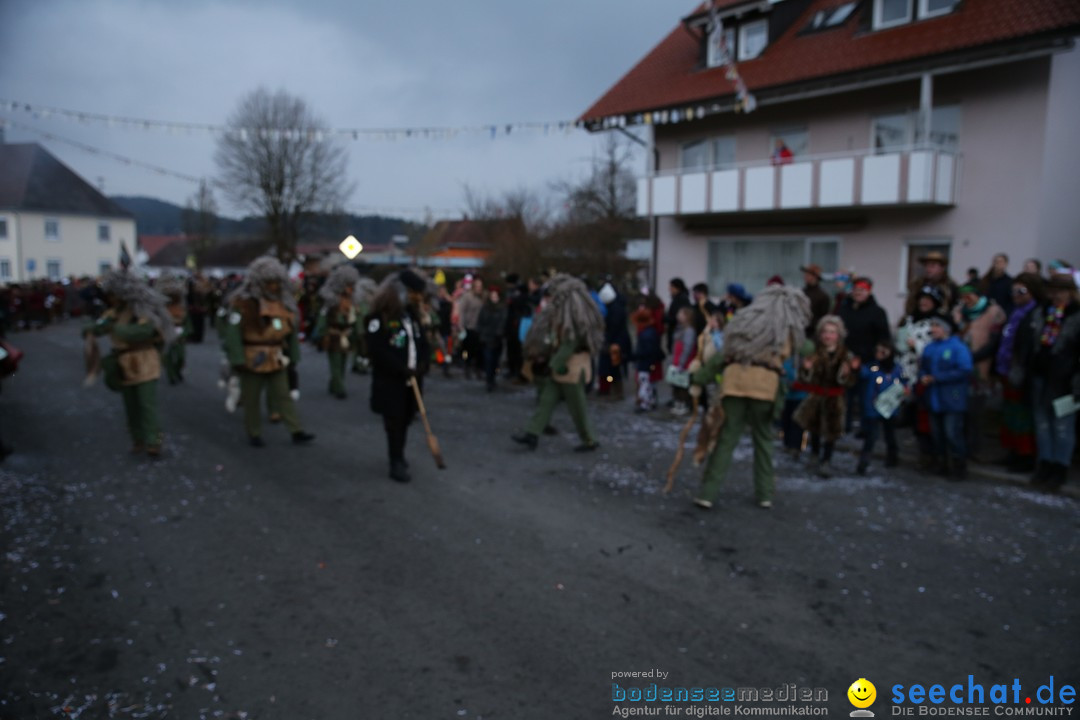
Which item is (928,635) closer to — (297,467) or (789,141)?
(297,467)

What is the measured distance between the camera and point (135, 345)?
8.06 metres

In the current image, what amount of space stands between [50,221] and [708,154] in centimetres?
4915

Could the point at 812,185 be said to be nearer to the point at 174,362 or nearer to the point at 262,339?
the point at 262,339

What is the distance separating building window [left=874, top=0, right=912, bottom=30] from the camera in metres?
17.8

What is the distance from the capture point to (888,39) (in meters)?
17.3

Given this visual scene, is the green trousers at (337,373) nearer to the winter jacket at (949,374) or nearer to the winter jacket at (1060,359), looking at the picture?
the winter jacket at (949,374)

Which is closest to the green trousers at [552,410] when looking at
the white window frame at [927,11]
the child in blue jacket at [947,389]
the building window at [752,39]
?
the child in blue jacket at [947,389]

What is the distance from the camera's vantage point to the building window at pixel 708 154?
68.7 feet

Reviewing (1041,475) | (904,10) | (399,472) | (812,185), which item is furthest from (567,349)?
(904,10)

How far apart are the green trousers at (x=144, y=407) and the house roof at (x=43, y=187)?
45.1m

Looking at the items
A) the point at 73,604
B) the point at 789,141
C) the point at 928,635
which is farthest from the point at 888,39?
the point at 73,604

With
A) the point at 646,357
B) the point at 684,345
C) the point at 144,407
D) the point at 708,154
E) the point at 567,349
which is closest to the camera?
the point at 144,407

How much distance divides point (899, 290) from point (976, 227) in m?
2.07

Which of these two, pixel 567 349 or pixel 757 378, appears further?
pixel 567 349
